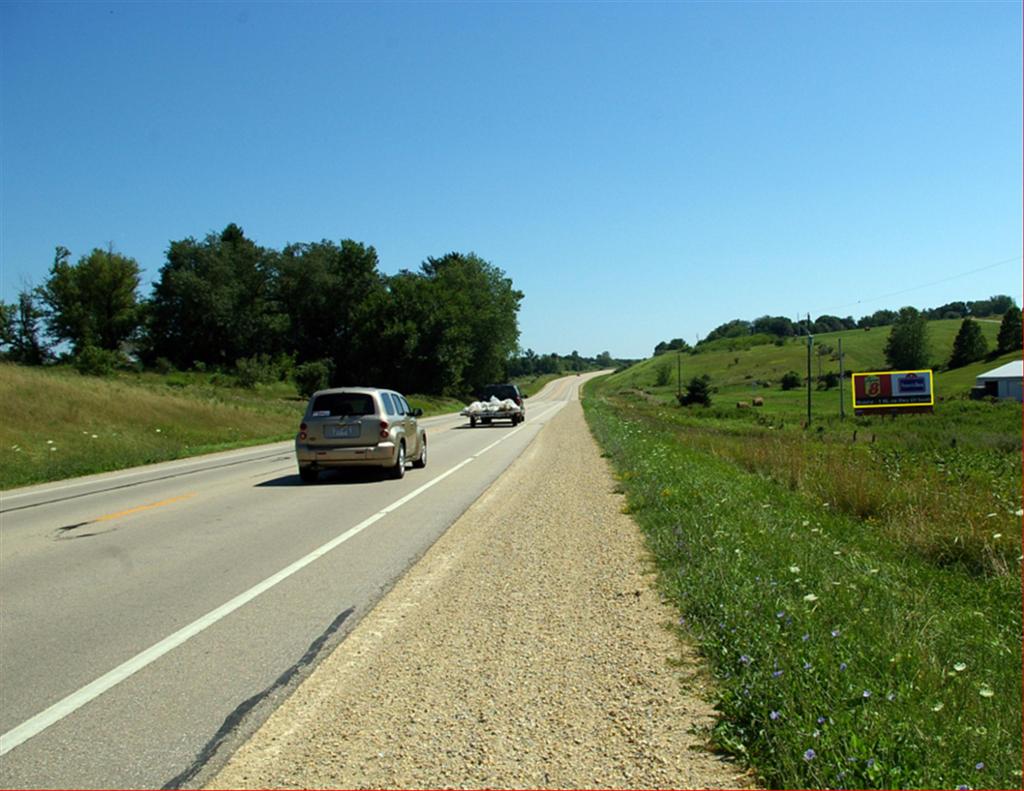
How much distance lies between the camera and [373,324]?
284 feet

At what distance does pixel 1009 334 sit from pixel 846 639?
210ft

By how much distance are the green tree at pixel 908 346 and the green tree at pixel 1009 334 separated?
5.44m

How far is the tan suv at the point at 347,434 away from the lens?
17.2 metres

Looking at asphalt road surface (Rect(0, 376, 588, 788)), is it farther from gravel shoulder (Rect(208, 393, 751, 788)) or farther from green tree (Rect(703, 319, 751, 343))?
green tree (Rect(703, 319, 751, 343))

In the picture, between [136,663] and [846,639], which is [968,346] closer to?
[846,639]

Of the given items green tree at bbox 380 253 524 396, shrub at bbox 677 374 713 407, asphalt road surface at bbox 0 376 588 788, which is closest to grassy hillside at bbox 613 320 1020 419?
shrub at bbox 677 374 713 407

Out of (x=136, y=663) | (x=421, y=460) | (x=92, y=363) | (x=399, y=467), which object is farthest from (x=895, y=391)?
(x=136, y=663)

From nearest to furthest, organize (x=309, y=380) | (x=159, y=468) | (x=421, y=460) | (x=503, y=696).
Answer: (x=503, y=696)
(x=421, y=460)
(x=159, y=468)
(x=309, y=380)

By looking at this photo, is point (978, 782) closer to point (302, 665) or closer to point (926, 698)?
point (926, 698)

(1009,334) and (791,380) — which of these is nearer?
(1009,334)

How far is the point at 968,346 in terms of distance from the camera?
7050 cm

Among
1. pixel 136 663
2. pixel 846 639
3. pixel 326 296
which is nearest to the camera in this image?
pixel 846 639

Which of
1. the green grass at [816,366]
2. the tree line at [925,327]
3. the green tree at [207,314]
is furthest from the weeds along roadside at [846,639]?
the green tree at [207,314]

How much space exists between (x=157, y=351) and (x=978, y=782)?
96.6 m
